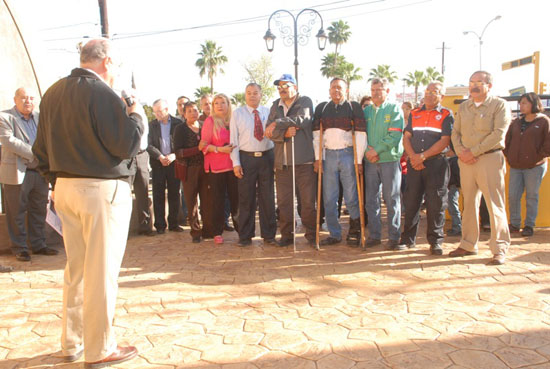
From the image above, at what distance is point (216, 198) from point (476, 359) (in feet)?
14.5

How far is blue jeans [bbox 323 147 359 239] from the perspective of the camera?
623 centimetres

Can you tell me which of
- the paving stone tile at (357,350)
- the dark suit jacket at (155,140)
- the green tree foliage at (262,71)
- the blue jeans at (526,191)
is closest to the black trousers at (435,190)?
the blue jeans at (526,191)

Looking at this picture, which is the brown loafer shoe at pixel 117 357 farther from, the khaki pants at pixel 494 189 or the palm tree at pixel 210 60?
the palm tree at pixel 210 60

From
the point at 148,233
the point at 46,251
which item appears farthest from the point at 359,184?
the point at 46,251

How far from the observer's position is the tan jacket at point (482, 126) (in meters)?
5.20

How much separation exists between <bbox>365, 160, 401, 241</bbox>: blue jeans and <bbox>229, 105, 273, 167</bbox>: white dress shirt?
4.90 feet

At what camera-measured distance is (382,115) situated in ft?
20.0

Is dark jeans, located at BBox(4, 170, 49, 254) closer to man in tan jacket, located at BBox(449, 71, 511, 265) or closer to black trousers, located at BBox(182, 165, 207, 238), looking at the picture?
black trousers, located at BBox(182, 165, 207, 238)

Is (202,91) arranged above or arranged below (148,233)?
above

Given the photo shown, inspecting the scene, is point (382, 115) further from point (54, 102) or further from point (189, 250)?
point (54, 102)

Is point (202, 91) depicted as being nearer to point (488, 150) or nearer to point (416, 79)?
point (416, 79)

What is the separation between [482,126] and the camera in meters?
5.30

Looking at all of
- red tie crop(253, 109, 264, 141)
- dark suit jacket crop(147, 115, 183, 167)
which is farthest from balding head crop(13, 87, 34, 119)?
red tie crop(253, 109, 264, 141)

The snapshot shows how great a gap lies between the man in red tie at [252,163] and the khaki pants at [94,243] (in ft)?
11.3
